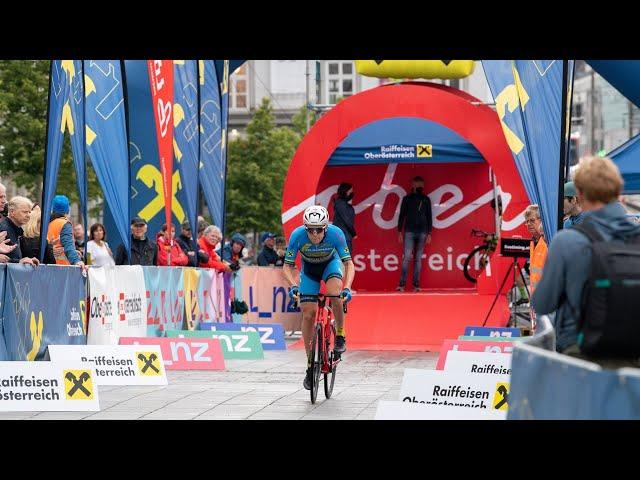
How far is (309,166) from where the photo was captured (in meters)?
22.9

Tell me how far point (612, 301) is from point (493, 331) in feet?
36.8

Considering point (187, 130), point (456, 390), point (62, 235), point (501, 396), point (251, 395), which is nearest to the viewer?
point (501, 396)

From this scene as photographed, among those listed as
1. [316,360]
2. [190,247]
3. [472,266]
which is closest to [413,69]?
[472,266]

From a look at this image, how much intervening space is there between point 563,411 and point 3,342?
7.94 m

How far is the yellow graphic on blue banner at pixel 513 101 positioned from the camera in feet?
46.7

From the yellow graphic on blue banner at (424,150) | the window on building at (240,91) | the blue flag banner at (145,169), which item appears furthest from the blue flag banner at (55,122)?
the window on building at (240,91)

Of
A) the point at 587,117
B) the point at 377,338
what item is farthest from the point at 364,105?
the point at 587,117

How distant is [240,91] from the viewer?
72.2m

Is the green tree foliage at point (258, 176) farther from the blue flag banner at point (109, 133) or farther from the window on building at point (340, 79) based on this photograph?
the blue flag banner at point (109, 133)

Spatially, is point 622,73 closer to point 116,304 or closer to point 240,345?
point 240,345

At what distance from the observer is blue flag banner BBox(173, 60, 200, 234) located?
68.6ft

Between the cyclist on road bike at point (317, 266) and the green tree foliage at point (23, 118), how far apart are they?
2486 cm

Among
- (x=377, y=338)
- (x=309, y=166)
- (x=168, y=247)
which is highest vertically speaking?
(x=309, y=166)
